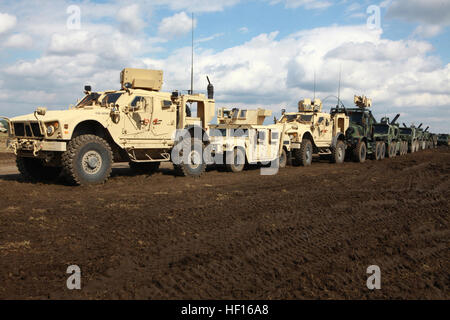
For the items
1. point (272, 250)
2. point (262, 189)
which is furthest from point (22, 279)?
point (262, 189)

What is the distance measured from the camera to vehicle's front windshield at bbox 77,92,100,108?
10812mm

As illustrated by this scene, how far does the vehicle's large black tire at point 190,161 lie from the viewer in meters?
11.6

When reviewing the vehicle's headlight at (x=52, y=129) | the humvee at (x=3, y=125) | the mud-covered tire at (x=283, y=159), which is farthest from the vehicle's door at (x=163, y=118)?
the mud-covered tire at (x=283, y=159)

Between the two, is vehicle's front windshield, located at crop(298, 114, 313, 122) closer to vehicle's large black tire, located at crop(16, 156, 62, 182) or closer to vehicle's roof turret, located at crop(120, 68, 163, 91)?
vehicle's roof turret, located at crop(120, 68, 163, 91)

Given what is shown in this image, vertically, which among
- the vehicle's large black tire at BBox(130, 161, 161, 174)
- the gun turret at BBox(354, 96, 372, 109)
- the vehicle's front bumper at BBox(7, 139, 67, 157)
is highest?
the gun turret at BBox(354, 96, 372, 109)

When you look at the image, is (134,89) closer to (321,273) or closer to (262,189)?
(262,189)

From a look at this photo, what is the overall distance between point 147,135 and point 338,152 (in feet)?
33.2

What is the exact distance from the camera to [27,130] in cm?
942

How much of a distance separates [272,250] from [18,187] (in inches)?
251

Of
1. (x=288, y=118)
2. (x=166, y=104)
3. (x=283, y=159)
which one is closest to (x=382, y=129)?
(x=288, y=118)

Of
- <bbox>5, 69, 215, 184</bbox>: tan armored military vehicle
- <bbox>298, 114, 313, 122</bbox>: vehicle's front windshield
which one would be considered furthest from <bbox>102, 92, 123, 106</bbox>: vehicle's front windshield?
<bbox>298, 114, 313, 122</bbox>: vehicle's front windshield

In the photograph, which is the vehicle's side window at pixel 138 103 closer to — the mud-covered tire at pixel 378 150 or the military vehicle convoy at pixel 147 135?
the military vehicle convoy at pixel 147 135

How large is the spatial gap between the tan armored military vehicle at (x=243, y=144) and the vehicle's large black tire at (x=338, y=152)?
418 centimetres

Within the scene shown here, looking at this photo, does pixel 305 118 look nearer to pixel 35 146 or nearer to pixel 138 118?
pixel 138 118
